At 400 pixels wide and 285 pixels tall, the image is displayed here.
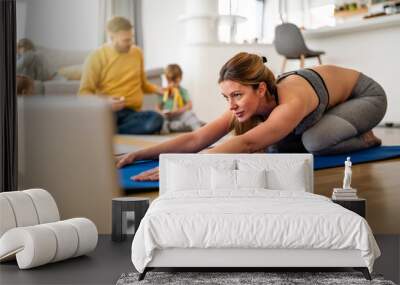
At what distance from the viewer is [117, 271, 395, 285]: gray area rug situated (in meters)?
4.12

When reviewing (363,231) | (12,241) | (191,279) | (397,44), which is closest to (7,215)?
(12,241)

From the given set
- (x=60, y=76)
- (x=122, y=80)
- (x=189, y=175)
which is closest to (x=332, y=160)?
(x=189, y=175)

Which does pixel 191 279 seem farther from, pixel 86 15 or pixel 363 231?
pixel 86 15

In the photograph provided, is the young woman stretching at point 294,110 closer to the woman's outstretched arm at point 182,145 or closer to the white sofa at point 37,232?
the woman's outstretched arm at point 182,145

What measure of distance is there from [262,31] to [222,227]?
2260 mm

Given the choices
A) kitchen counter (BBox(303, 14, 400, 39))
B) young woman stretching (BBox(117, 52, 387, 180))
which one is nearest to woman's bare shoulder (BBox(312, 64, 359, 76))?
young woman stretching (BBox(117, 52, 387, 180))

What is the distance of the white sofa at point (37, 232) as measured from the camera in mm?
4488

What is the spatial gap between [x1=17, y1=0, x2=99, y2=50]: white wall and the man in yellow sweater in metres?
0.15

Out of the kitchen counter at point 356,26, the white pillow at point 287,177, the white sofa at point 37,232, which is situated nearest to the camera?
the white sofa at point 37,232

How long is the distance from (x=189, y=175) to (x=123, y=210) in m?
0.61

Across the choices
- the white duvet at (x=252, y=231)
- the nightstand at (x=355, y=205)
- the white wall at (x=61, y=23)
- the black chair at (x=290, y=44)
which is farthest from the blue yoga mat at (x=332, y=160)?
the white duvet at (x=252, y=231)

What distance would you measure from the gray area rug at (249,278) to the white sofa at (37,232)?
586 mm

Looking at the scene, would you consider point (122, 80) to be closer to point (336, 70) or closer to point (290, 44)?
point (290, 44)

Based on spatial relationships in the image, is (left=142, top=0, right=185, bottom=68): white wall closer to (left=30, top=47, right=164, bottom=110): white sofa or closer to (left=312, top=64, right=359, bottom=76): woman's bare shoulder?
(left=30, top=47, right=164, bottom=110): white sofa
